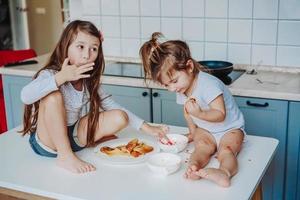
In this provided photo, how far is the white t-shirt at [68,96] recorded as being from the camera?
5.15ft

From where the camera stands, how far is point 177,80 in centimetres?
172

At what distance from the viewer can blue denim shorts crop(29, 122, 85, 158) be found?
168 cm

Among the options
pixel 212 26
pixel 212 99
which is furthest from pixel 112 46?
pixel 212 99

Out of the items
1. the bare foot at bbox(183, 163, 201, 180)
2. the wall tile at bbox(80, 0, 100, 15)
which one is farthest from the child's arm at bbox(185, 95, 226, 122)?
the wall tile at bbox(80, 0, 100, 15)

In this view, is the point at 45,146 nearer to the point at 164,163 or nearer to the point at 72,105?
the point at 72,105

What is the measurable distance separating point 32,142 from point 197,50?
144cm

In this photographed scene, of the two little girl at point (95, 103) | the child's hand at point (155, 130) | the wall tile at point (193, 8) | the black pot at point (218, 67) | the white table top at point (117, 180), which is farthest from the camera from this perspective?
the wall tile at point (193, 8)

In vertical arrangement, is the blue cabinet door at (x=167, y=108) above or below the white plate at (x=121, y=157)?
below

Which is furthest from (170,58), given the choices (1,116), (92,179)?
(1,116)

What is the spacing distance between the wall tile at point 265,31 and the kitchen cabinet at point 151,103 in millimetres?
615

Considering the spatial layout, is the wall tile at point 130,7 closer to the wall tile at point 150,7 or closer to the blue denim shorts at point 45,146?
the wall tile at point 150,7

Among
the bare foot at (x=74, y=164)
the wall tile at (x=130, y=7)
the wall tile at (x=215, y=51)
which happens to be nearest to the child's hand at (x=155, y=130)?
the bare foot at (x=74, y=164)

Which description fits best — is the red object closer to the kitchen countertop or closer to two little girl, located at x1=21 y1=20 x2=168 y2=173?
the kitchen countertop

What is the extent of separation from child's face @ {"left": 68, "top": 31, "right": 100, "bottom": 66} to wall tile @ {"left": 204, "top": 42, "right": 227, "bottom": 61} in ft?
4.16
